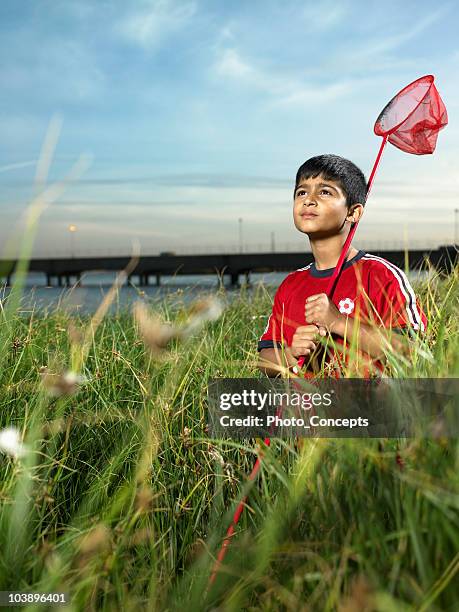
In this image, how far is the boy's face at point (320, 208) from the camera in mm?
3131

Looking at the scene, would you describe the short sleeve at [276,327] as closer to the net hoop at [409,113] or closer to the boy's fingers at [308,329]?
the boy's fingers at [308,329]

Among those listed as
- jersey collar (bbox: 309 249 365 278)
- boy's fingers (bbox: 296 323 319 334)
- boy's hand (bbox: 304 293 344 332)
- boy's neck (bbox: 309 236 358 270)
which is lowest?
boy's fingers (bbox: 296 323 319 334)

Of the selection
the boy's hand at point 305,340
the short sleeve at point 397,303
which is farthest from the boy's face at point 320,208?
the boy's hand at point 305,340

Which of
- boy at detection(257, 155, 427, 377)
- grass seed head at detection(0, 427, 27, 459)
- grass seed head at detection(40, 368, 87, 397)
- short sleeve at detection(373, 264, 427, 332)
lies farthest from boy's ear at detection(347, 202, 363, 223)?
grass seed head at detection(0, 427, 27, 459)

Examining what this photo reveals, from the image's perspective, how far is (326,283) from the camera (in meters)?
3.21

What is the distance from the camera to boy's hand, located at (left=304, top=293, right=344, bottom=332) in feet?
9.26

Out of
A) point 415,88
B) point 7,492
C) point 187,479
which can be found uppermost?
point 415,88

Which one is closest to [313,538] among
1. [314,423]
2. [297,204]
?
[314,423]

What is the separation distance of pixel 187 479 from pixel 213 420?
0.28 meters

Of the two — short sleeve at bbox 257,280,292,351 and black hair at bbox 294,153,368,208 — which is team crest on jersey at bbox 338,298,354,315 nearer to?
short sleeve at bbox 257,280,292,351

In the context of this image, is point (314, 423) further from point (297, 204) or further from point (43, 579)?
point (297, 204)

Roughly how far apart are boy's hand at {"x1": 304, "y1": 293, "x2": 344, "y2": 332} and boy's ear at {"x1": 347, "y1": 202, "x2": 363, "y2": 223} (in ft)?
1.92

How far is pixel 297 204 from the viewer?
319 centimetres

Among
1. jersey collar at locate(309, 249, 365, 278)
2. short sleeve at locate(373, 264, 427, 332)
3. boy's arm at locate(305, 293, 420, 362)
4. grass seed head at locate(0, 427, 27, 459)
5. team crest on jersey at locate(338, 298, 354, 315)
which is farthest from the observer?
jersey collar at locate(309, 249, 365, 278)
